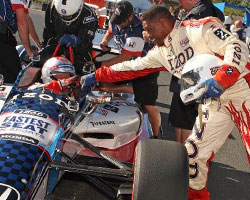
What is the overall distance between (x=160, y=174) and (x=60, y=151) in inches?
29.5

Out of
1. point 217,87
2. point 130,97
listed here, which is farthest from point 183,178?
point 130,97

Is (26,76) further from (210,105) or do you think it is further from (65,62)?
(210,105)

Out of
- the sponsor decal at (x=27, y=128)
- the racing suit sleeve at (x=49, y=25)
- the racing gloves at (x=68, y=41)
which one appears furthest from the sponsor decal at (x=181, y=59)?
the racing suit sleeve at (x=49, y=25)

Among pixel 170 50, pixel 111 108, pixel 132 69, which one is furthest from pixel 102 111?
pixel 170 50

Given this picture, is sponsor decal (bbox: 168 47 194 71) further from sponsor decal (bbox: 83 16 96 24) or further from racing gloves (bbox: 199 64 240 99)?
sponsor decal (bbox: 83 16 96 24)

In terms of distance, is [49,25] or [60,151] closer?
[60,151]

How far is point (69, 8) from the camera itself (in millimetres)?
3725

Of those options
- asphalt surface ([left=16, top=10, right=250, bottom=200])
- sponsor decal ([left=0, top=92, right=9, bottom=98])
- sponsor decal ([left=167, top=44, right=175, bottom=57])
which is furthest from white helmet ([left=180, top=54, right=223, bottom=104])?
sponsor decal ([left=0, top=92, right=9, bottom=98])

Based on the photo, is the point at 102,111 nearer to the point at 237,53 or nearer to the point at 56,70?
the point at 56,70

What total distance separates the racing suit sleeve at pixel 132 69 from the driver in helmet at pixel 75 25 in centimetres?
65

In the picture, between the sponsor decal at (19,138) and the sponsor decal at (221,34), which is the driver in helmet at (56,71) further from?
the sponsor decal at (221,34)

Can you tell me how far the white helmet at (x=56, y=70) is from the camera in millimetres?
2904

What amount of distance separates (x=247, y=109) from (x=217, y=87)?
0.49m

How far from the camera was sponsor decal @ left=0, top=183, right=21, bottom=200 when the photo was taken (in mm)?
1835
